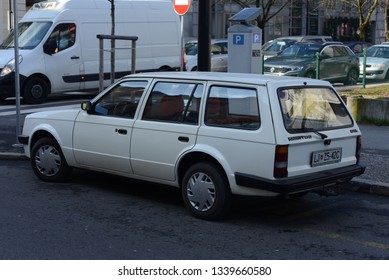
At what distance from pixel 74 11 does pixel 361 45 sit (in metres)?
19.1

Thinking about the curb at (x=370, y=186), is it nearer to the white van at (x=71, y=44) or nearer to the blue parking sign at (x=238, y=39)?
the blue parking sign at (x=238, y=39)

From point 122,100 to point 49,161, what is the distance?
1.46m

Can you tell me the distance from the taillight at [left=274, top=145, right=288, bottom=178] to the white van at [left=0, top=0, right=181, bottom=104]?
11129mm

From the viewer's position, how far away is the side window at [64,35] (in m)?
18.1

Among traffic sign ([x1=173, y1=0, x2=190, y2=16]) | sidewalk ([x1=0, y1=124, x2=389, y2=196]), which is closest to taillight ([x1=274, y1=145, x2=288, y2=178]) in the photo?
sidewalk ([x1=0, y1=124, x2=389, y2=196])

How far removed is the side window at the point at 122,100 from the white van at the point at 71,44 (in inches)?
356

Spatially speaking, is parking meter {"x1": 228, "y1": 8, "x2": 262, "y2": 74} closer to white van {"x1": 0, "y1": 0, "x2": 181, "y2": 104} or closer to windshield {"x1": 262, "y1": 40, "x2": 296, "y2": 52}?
white van {"x1": 0, "y1": 0, "x2": 181, "y2": 104}

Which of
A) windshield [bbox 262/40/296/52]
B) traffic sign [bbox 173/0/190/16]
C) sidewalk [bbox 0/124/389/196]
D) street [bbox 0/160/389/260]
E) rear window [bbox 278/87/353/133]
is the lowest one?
street [bbox 0/160/389/260]

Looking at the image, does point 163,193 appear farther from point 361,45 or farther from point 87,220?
point 361,45

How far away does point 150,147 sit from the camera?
7.63 meters

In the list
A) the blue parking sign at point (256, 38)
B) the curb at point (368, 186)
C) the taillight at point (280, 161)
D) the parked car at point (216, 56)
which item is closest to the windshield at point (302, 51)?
the parked car at point (216, 56)

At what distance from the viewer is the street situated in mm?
6105

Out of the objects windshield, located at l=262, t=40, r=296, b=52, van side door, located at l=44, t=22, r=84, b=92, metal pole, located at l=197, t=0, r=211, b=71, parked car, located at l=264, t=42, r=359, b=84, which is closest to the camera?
metal pole, located at l=197, t=0, r=211, b=71
